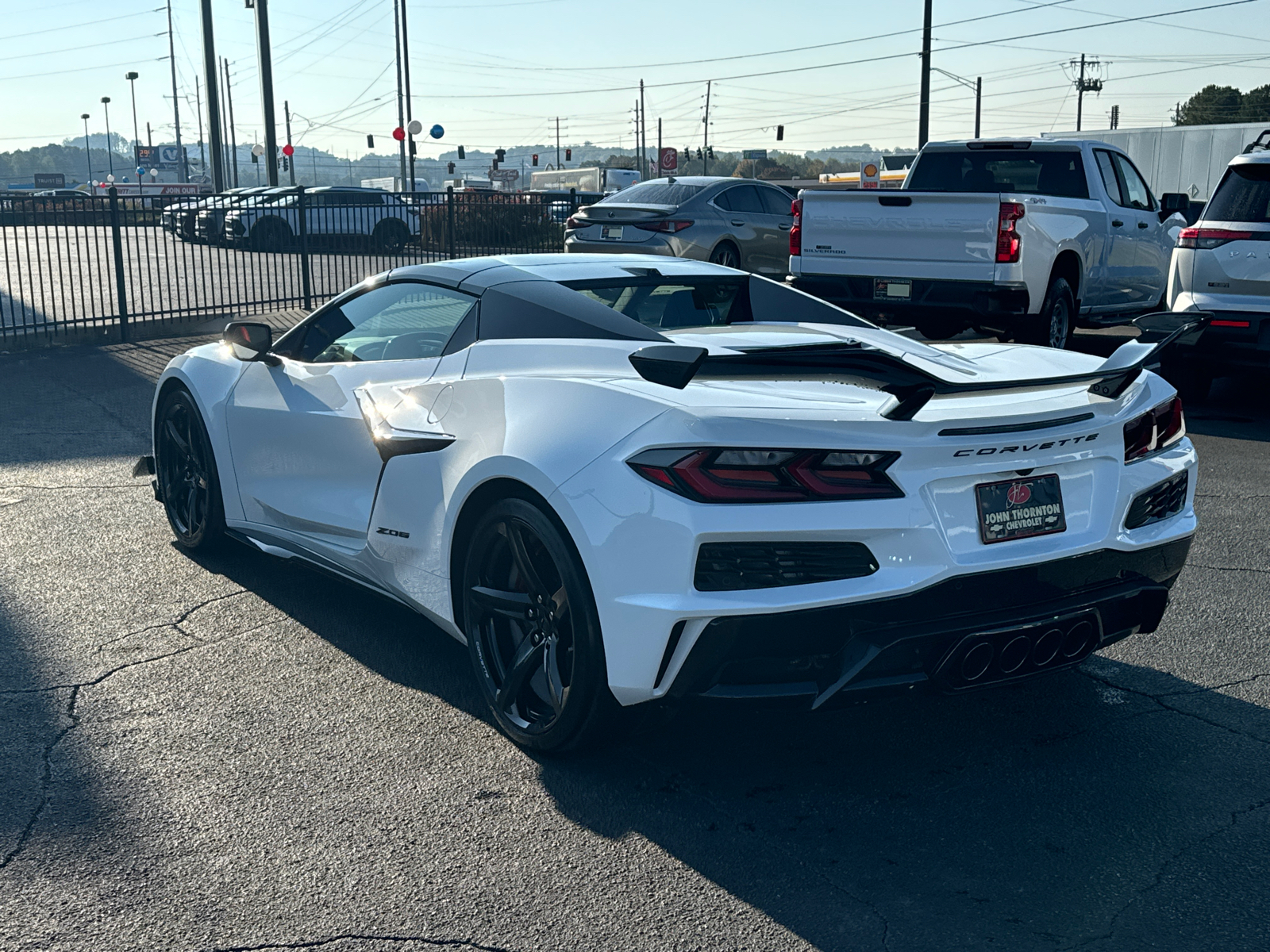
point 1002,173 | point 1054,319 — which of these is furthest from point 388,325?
point 1002,173

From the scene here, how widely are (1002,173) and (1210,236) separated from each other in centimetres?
354

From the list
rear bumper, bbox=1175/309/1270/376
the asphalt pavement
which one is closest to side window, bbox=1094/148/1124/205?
rear bumper, bbox=1175/309/1270/376

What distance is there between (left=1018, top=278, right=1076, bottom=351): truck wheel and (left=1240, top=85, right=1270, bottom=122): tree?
78181mm

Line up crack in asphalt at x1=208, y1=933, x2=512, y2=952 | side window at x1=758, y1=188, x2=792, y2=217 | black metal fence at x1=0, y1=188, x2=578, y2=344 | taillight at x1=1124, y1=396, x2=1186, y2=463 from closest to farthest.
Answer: crack in asphalt at x1=208, y1=933, x2=512, y2=952
taillight at x1=1124, y1=396, x2=1186, y2=463
black metal fence at x1=0, y1=188, x2=578, y2=344
side window at x1=758, y1=188, x2=792, y2=217

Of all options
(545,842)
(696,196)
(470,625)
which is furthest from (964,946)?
(696,196)

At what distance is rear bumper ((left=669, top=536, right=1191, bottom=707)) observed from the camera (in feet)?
9.96

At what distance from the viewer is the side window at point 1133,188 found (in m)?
12.5

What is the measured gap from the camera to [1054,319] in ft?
35.8

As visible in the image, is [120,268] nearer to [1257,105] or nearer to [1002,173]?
[1002,173]

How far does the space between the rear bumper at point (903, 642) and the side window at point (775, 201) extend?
15039mm

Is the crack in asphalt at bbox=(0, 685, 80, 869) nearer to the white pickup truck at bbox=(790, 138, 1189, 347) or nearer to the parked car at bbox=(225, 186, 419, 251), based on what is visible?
the white pickup truck at bbox=(790, 138, 1189, 347)

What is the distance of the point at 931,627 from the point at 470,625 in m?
1.43

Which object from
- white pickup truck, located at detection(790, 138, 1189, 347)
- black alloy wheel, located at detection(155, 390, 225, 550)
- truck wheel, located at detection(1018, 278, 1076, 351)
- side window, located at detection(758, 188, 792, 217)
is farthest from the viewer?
side window, located at detection(758, 188, 792, 217)

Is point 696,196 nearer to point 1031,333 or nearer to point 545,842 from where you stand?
point 1031,333
